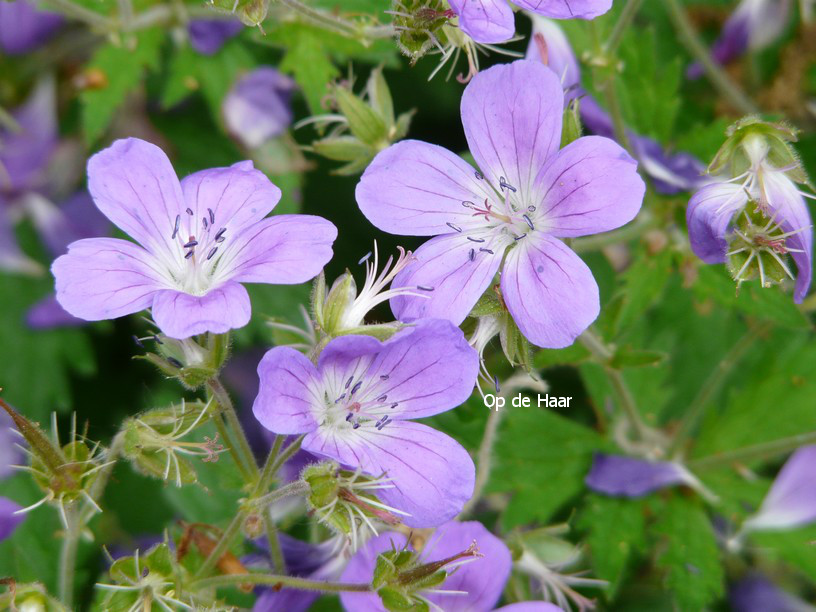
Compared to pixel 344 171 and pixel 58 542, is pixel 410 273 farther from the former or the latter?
pixel 58 542

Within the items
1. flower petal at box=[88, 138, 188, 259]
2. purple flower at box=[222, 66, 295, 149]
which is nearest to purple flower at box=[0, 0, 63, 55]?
purple flower at box=[222, 66, 295, 149]

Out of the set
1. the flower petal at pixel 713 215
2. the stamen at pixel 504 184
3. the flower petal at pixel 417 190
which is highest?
the flower petal at pixel 713 215

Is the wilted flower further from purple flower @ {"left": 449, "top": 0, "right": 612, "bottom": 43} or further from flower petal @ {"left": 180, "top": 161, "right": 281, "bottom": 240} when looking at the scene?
flower petal @ {"left": 180, "top": 161, "right": 281, "bottom": 240}

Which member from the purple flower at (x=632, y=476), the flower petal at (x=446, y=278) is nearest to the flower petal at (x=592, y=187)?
the flower petal at (x=446, y=278)

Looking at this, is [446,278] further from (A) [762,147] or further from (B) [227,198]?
(A) [762,147]

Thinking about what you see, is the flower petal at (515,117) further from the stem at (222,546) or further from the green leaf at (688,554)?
the green leaf at (688,554)

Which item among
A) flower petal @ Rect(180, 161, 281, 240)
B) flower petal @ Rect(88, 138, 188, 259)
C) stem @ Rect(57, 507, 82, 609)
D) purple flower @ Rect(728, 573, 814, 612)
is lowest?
stem @ Rect(57, 507, 82, 609)

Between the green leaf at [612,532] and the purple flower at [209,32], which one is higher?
the purple flower at [209,32]
